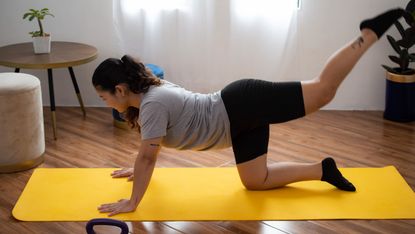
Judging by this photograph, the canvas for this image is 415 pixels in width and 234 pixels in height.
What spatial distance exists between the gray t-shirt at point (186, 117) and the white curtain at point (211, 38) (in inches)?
53.4

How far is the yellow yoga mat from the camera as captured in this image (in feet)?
8.27

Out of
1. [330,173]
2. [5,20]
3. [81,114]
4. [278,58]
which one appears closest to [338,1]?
[278,58]

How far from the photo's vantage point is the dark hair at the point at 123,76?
2.43m

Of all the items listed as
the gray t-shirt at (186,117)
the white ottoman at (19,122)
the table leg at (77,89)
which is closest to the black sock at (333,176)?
the gray t-shirt at (186,117)

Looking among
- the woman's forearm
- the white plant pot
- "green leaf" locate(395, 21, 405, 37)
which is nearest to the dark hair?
the woman's forearm

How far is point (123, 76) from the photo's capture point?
96.9 inches

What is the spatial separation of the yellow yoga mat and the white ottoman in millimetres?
115

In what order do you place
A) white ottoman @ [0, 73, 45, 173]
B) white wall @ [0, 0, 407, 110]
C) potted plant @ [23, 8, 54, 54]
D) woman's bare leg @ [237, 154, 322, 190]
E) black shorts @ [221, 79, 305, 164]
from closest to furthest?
black shorts @ [221, 79, 305, 164]
woman's bare leg @ [237, 154, 322, 190]
white ottoman @ [0, 73, 45, 173]
potted plant @ [23, 8, 54, 54]
white wall @ [0, 0, 407, 110]

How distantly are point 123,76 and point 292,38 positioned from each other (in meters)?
1.71

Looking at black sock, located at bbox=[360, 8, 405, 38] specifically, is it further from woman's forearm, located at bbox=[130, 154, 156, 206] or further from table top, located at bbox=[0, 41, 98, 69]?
table top, located at bbox=[0, 41, 98, 69]

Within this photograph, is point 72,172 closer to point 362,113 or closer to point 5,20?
point 5,20

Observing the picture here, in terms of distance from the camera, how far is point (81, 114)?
3916 millimetres

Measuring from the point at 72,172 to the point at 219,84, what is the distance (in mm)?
1371

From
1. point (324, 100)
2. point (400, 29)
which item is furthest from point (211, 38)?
point (324, 100)
